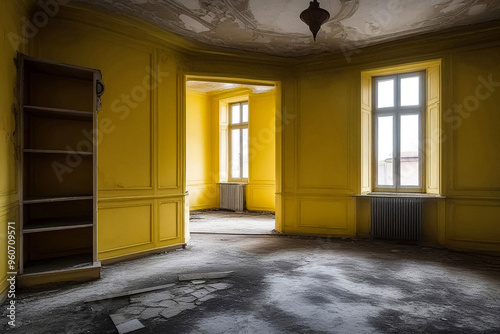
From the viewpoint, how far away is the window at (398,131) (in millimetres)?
5832

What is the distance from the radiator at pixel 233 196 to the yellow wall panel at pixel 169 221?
15.0 ft

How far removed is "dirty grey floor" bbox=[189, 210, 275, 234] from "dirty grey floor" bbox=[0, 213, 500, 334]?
1879mm

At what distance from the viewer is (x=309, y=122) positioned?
6316mm

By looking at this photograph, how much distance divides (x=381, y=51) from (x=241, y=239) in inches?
171

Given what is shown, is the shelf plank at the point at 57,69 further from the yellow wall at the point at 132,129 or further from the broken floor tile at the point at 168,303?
the broken floor tile at the point at 168,303

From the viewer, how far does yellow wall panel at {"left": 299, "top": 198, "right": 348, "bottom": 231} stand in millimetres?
6047

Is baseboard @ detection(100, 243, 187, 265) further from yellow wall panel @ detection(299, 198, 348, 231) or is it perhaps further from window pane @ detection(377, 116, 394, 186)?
window pane @ detection(377, 116, 394, 186)

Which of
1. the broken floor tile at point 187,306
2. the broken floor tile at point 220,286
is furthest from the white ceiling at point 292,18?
the broken floor tile at point 187,306

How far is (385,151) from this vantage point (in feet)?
20.1

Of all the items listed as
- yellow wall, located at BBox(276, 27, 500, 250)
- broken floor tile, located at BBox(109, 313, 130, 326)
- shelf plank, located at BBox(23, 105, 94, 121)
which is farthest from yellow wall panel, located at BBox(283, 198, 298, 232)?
broken floor tile, located at BBox(109, 313, 130, 326)

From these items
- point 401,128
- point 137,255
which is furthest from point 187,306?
point 401,128

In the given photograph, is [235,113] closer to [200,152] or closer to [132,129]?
[200,152]

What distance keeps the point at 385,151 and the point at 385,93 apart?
3.72ft

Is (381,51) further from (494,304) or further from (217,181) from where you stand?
(217,181)
